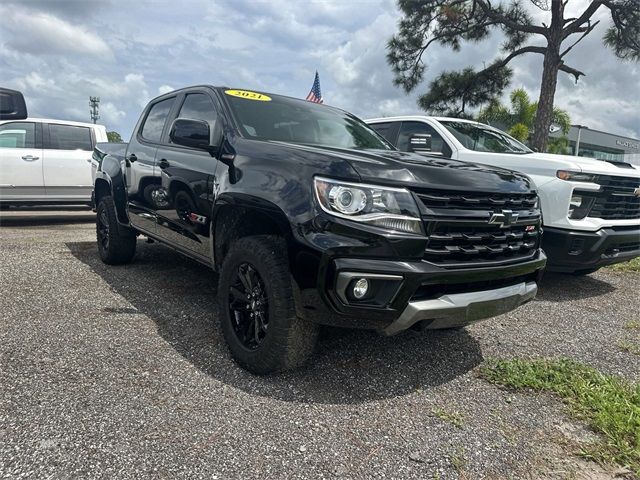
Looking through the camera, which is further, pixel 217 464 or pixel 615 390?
pixel 615 390

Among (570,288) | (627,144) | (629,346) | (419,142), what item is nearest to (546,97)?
(570,288)

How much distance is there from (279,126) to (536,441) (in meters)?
2.58

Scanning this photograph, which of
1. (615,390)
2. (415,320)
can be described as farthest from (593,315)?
(415,320)

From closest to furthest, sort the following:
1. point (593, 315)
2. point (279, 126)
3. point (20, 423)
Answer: point (20, 423), point (279, 126), point (593, 315)

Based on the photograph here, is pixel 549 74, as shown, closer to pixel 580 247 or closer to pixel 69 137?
pixel 580 247

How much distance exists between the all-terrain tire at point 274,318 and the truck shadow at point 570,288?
312 cm

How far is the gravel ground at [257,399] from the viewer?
208 centimetres

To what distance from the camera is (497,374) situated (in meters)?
2.98

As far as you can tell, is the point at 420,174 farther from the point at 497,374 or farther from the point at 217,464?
the point at 217,464

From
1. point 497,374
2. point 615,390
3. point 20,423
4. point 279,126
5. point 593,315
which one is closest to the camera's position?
point 20,423

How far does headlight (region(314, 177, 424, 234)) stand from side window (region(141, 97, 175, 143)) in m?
2.56

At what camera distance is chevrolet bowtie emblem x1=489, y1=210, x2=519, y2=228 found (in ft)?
8.82

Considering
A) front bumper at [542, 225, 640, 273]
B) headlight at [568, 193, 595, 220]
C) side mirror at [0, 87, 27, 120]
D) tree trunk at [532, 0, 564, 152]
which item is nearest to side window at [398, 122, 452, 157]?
headlight at [568, 193, 595, 220]

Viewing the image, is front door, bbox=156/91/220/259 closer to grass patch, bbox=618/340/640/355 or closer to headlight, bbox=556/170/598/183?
grass patch, bbox=618/340/640/355
